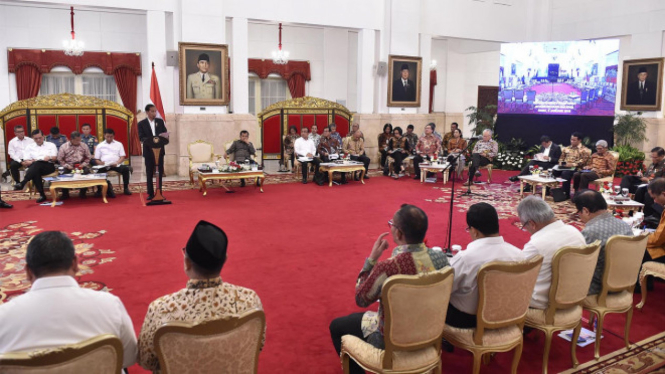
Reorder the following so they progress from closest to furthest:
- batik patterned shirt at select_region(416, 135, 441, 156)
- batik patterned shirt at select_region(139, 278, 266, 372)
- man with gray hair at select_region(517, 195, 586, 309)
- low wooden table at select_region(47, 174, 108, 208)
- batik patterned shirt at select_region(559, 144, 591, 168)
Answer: batik patterned shirt at select_region(139, 278, 266, 372) < man with gray hair at select_region(517, 195, 586, 309) < low wooden table at select_region(47, 174, 108, 208) < batik patterned shirt at select_region(559, 144, 591, 168) < batik patterned shirt at select_region(416, 135, 441, 156)

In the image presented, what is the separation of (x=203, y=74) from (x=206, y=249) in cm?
1014

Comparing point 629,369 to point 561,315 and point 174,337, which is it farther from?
point 174,337

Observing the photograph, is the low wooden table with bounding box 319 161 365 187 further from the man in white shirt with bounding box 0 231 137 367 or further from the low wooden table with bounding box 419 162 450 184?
the man in white shirt with bounding box 0 231 137 367

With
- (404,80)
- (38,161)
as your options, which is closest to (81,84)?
(38,161)

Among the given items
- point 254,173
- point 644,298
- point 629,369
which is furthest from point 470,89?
point 629,369

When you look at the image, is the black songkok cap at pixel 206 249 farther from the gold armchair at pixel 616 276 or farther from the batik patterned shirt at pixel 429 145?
the batik patterned shirt at pixel 429 145

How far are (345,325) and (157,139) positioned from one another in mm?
6532

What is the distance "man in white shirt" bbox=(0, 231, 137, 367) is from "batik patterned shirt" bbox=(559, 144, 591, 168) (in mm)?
9431

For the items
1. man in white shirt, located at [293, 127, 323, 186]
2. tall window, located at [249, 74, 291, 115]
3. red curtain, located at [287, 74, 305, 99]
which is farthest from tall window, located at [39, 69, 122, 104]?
man in white shirt, located at [293, 127, 323, 186]

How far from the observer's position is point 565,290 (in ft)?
11.6

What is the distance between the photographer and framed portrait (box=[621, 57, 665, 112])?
1340 centimetres

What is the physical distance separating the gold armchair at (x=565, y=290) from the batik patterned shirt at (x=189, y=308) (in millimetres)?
2030

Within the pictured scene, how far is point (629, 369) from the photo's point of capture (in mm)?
3736

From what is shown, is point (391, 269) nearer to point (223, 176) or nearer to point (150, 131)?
point (150, 131)
